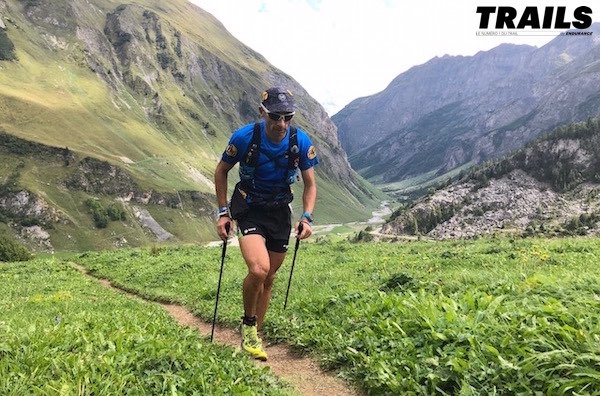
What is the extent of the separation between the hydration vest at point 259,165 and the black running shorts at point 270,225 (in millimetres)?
189

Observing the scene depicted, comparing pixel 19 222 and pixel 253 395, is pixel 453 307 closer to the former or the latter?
pixel 253 395

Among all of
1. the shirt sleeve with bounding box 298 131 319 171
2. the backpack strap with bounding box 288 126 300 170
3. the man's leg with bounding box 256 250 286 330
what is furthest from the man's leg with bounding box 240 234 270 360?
→ the shirt sleeve with bounding box 298 131 319 171

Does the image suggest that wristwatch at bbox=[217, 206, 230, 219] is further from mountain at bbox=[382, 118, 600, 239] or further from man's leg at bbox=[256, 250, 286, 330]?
mountain at bbox=[382, 118, 600, 239]

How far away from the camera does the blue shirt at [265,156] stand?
357 inches

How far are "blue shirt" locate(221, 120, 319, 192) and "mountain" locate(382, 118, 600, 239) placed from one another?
9247cm

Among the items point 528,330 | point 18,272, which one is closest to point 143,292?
point 18,272

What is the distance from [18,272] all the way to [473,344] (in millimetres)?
32198

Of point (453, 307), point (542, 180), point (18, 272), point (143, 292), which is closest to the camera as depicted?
point (453, 307)

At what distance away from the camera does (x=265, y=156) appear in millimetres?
9141

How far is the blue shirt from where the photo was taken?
9.08 meters

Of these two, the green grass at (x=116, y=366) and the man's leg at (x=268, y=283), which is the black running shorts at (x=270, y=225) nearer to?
the man's leg at (x=268, y=283)

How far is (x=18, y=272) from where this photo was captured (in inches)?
1239

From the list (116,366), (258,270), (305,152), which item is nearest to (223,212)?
(258,270)

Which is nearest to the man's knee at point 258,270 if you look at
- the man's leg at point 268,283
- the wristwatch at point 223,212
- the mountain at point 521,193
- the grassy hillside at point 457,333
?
the man's leg at point 268,283
